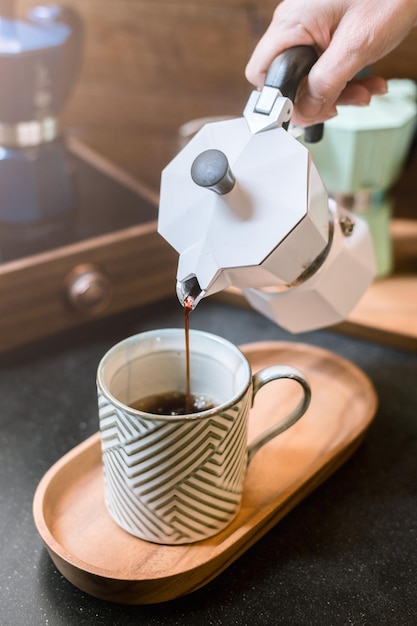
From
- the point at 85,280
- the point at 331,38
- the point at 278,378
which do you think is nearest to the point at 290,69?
the point at 331,38

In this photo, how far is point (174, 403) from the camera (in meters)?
0.63

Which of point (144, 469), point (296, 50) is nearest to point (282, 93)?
point (296, 50)

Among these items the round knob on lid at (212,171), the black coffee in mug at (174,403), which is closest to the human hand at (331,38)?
the round knob on lid at (212,171)

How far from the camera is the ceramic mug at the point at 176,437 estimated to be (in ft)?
1.72

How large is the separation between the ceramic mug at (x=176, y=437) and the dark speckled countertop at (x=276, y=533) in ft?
0.19

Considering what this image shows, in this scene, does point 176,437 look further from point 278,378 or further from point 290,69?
point 290,69

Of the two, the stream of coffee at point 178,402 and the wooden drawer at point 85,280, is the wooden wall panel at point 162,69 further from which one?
the stream of coffee at point 178,402

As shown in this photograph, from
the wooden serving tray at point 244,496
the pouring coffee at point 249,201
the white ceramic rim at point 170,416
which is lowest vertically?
the wooden serving tray at point 244,496

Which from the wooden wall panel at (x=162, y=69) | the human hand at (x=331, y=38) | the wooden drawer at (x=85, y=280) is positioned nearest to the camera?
Answer: the human hand at (x=331, y=38)

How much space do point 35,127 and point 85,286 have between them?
21 cm

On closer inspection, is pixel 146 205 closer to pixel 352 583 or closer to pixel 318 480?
pixel 318 480

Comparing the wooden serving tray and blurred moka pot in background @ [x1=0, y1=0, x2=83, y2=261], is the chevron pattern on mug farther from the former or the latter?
blurred moka pot in background @ [x1=0, y1=0, x2=83, y2=261]

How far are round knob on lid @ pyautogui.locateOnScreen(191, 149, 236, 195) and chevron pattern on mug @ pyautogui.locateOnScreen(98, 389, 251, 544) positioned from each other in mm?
158

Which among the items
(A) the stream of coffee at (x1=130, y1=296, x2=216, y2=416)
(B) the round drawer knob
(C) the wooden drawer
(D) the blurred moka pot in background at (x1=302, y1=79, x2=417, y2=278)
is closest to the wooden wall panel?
(D) the blurred moka pot in background at (x1=302, y1=79, x2=417, y2=278)
